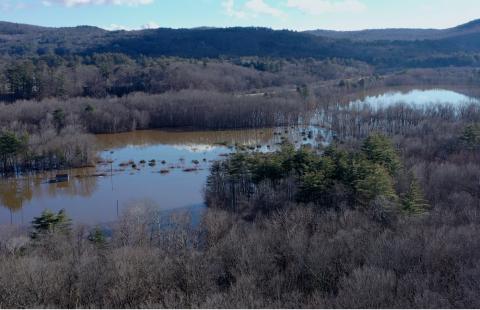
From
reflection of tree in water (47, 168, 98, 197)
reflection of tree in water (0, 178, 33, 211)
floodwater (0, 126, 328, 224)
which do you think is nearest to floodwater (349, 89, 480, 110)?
floodwater (0, 126, 328, 224)

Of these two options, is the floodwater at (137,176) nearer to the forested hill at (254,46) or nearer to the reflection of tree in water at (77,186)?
the reflection of tree in water at (77,186)

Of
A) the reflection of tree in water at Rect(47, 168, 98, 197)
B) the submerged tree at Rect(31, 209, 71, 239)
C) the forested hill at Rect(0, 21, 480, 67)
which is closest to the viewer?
the submerged tree at Rect(31, 209, 71, 239)

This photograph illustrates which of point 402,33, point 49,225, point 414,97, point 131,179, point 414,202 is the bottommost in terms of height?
point 131,179

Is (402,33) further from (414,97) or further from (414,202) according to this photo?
(414,202)

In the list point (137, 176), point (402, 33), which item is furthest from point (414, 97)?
point (402, 33)

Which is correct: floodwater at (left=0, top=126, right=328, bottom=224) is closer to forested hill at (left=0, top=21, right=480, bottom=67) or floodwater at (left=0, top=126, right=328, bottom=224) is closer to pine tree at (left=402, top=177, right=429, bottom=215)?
pine tree at (left=402, top=177, right=429, bottom=215)

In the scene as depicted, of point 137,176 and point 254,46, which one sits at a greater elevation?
point 254,46
